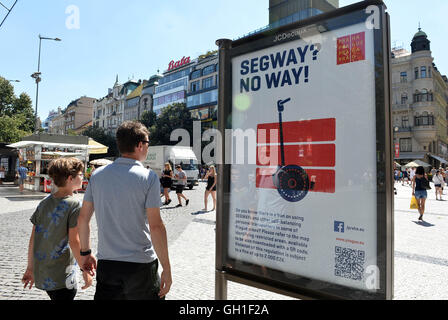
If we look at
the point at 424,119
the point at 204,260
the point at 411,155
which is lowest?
the point at 204,260

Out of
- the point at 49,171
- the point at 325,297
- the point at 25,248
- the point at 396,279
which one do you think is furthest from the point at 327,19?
the point at 25,248

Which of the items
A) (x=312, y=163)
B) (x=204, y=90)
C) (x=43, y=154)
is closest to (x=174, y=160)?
(x=43, y=154)

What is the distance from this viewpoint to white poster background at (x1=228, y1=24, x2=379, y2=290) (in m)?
1.88

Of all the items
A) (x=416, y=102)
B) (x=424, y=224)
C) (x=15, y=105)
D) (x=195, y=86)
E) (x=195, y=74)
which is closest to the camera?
(x=424, y=224)

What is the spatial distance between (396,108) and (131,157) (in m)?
52.4

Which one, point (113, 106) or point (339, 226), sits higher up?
point (113, 106)

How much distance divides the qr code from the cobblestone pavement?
2.05m

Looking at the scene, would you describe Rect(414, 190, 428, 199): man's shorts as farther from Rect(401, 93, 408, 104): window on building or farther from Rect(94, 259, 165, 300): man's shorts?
Rect(401, 93, 408, 104): window on building

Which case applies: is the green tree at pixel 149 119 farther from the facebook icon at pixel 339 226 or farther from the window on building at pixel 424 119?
the facebook icon at pixel 339 226

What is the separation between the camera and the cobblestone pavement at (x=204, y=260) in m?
3.90

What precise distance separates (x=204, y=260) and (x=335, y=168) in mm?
3796

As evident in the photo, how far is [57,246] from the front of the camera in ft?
8.22

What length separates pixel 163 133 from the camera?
43.1 m

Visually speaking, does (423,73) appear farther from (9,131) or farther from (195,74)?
(9,131)
